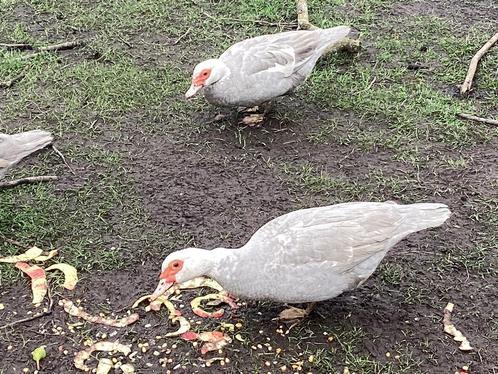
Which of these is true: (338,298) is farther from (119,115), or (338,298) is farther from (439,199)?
(119,115)

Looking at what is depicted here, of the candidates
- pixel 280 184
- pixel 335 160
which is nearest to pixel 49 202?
pixel 280 184

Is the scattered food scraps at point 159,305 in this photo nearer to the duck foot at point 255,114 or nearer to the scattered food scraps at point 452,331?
the scattered food scraps at point 452,331

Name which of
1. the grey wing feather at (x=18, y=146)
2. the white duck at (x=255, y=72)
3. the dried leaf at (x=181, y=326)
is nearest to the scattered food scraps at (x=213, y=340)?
the dried leaf at (x=181, y=326)

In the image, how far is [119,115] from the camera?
265 inches

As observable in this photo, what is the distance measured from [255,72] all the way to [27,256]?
2.58 meters

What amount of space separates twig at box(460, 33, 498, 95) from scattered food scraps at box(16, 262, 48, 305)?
4.29 meters

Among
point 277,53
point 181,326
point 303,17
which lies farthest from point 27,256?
point 303,17

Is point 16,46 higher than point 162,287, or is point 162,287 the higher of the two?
point 16,46

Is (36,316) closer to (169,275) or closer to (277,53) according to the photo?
(169,275)

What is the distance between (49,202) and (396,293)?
2806 mm

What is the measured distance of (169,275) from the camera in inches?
168

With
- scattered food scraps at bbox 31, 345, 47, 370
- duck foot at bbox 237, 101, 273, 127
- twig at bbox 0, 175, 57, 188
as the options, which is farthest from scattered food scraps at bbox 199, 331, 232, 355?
duck foot at bbox 237, 101, 273, 127

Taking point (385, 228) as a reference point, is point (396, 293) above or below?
below

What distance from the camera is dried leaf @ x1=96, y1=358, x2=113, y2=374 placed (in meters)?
4.24
